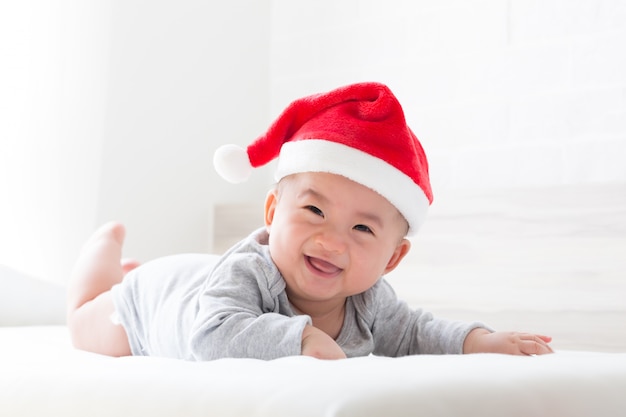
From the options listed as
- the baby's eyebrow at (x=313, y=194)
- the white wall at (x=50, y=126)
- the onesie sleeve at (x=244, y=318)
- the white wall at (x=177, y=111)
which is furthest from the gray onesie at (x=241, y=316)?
the white wall at (x=177, y=111)

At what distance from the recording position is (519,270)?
6.41ft

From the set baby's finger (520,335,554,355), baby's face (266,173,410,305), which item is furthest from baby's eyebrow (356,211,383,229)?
baby's finger (520,335,554,355)

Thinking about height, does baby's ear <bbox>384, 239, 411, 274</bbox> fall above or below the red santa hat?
below

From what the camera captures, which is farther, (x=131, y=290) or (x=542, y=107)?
(x=542, y=107)

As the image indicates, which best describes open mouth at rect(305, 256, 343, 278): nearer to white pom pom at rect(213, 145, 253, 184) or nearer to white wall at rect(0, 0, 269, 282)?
white pom pom at rect(213, 145, 253, 184)

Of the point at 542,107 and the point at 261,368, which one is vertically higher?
the point at 542,107

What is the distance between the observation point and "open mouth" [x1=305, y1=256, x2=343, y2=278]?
1100 millimetres

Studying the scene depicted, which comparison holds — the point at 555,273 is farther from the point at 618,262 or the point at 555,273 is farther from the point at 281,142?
the point at 281,142

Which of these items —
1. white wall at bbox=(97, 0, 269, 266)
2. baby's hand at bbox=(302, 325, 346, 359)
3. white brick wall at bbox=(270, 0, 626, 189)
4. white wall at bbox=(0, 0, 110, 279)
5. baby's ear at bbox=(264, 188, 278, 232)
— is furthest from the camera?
white wall at bbox=(97, 0, 269, 266)

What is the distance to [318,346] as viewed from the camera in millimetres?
930

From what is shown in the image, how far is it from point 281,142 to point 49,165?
106cm

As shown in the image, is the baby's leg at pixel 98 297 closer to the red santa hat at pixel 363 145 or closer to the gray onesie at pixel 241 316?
the gray onesie at pixel 241 316

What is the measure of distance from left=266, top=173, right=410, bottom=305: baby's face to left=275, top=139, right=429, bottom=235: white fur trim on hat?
16 millimetres

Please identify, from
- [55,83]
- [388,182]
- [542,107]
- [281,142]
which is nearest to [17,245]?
[55,83]
